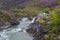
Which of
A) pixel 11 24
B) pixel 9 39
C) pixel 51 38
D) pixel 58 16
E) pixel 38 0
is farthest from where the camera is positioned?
pixel 38 0

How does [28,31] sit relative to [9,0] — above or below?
below

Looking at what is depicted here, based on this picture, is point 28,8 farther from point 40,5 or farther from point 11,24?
point 11,24

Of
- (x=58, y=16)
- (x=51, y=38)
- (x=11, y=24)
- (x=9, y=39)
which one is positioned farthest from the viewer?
(x=11, y=24)

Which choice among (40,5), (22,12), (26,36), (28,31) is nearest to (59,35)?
(26,36)

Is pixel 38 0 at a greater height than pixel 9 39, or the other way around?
pixel 38 0

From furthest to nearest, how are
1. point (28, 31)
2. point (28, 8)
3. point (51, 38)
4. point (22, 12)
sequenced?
point (28, 8) → point (22, 12) → point (28, 31) → point (51, 38)

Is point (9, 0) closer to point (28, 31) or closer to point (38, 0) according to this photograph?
point (38, 0)

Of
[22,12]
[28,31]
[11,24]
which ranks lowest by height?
[28,31]

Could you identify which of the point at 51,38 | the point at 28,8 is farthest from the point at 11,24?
the point at 28,8

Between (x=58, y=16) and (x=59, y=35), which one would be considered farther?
(x=58, y=16)
